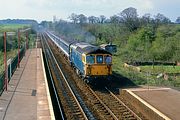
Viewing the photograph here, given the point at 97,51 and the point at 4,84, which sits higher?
the point at 97,51

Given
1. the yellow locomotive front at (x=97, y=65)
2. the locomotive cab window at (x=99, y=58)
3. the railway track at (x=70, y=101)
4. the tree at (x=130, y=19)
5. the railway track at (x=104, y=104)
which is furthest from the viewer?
the tree at (x=130, y=19)

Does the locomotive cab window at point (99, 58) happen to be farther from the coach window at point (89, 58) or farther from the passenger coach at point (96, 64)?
the coach window at point (89, 58)

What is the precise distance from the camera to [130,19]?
7456 cm

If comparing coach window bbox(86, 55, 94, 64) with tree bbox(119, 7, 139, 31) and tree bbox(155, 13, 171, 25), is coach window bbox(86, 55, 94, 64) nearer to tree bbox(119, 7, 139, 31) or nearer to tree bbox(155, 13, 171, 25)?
tree bbox(119, 7, 139, 31)

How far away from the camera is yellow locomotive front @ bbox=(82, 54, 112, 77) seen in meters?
23.5

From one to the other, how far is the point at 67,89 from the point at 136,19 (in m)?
53.7

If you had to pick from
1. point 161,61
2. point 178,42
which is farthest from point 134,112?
point 178,42

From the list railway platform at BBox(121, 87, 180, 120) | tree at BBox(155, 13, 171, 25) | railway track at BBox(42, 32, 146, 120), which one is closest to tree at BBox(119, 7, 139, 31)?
tree at BBox(155, 13, 171, 25)

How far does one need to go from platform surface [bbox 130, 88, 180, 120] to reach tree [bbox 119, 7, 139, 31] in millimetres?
52846

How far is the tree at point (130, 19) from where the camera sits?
73519mm

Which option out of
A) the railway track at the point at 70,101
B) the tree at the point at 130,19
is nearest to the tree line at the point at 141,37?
the tree at the point at 130,19

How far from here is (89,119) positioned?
16.3 m

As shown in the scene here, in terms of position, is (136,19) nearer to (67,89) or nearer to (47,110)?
(67,89)

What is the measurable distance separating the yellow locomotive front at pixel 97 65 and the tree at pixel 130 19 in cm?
5017
